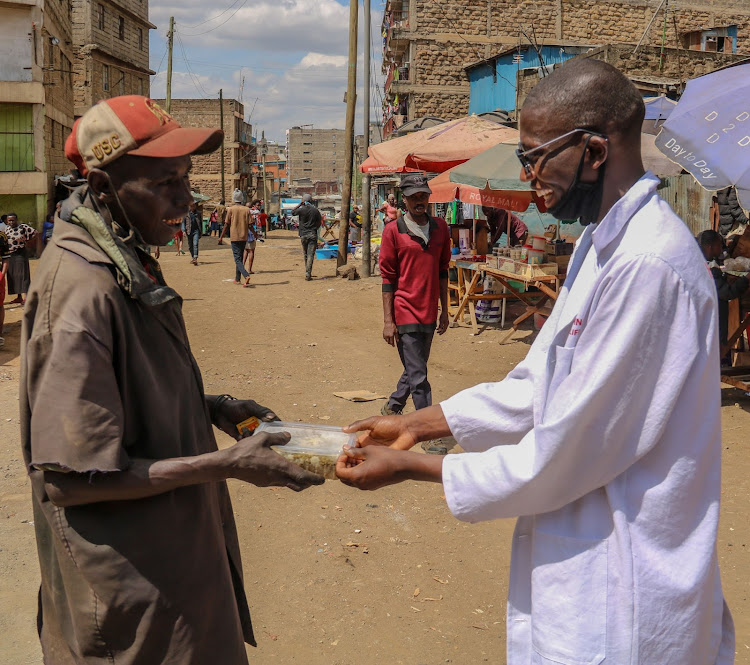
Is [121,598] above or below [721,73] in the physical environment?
below

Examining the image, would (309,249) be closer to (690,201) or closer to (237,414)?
(690,201)

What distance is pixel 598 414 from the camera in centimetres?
155

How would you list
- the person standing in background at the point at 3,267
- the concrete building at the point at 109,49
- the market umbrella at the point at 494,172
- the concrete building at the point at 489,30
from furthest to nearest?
the concrete building at the point at 109,49 < the concrete building at the point at 489,30 < the person standing in background at the point at 3,267 < the market umbrella at the point at 494,172

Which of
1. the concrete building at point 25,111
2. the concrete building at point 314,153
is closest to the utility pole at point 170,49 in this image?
the concrete building at point 25,111

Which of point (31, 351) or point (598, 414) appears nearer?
point (598, 414)

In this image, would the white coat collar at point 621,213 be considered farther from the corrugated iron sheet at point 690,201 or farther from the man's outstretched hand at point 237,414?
the corrugated iron sheet at point 690,201

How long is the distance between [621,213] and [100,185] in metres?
1.32

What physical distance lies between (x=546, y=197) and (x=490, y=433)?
0.64 metres

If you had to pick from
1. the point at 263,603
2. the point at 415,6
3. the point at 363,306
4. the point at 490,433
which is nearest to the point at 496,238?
the point at 363,306

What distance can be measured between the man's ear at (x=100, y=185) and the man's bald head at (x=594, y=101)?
1136 millimetres

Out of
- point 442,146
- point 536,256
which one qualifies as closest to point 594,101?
point 536,256

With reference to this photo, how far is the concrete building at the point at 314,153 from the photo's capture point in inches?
4031

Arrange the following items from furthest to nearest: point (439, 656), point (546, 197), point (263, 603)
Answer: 1. point (263, 603)
2. point (439, 656)
3. point (546, 197)

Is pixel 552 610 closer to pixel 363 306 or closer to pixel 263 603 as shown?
pixel 263 603
